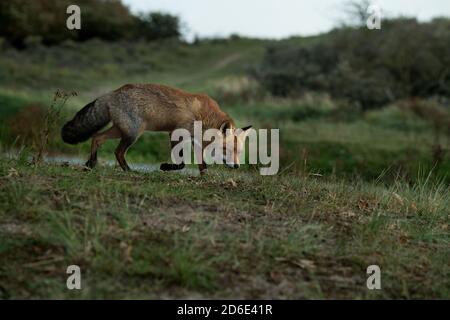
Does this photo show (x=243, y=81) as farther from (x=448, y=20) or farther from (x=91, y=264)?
(x=91, y=264)

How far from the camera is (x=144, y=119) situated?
31.3 ft

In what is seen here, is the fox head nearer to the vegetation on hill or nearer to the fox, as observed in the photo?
the fox

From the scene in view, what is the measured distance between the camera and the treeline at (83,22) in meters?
48.2

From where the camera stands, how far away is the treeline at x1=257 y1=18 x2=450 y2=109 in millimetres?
31297

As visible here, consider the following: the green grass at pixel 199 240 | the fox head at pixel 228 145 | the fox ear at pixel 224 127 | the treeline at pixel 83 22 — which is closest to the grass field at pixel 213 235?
the green grass at pixel 199 240

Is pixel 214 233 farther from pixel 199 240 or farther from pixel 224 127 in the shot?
pixel 224 127

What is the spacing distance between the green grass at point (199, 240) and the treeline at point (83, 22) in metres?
43.1

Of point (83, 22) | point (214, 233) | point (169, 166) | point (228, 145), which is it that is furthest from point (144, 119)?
point (83, 22)

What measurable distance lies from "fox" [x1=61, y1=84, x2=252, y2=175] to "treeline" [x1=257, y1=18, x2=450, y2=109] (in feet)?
63.3

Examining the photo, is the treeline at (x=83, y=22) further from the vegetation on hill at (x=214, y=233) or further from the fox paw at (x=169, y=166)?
the vegetation on hill at (x=214, y=233)

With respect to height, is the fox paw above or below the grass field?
above

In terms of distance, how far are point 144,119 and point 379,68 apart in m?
26.9

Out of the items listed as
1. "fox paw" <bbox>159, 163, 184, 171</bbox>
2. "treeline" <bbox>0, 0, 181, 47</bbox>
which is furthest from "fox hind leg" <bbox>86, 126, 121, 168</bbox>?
"treeline" <bbox>0, 0, 181, 47</bbox>

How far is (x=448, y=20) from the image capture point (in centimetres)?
4494
